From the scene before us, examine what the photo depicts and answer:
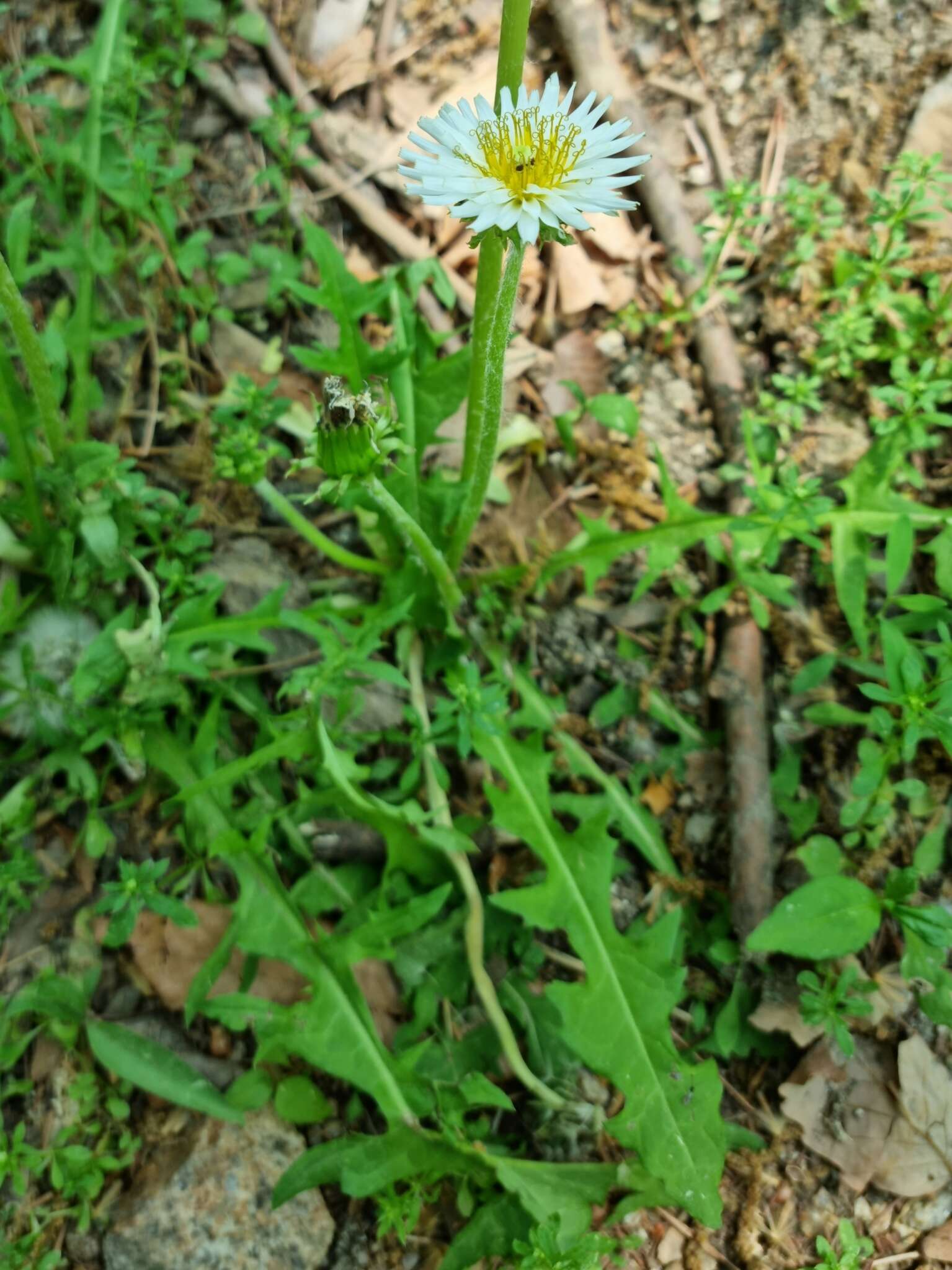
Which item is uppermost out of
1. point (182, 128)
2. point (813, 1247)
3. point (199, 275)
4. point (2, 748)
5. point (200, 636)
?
point (182, 128)

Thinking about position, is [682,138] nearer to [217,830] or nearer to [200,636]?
[200,636]

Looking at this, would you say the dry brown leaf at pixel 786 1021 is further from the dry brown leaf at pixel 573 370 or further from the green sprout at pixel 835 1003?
the dry brown leaf at pixel 573 370

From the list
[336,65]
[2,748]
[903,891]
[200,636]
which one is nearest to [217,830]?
[200,636]

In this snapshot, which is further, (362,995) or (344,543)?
(344,543)

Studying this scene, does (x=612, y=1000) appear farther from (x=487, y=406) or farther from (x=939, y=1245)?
(x=487, y=406)

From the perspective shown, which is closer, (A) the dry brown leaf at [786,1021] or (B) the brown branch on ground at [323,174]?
(A) the dry brown leaf at [786,1021]

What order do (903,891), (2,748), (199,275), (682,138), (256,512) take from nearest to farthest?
(903,891)
(2,748)
(256,512)
(199,275)
(682,138)

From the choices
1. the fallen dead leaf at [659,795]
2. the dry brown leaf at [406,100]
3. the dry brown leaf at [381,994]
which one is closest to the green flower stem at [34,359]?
the dry brown leaf at [406,100]
